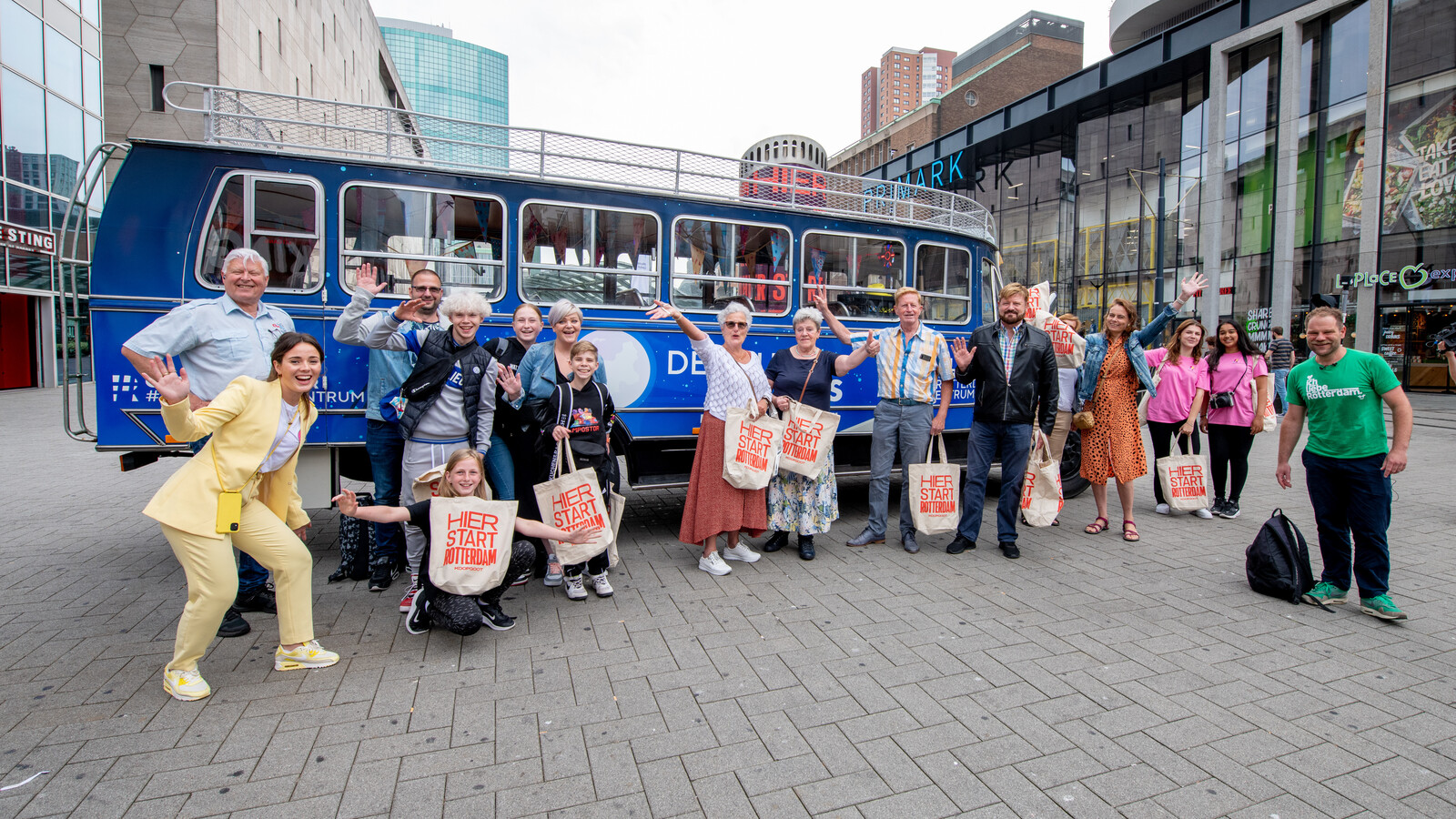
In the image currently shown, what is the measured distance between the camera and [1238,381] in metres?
6.32

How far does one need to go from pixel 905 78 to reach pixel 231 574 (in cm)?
16943

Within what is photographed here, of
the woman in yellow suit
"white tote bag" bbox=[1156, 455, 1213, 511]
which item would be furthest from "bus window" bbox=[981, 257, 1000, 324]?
the woman in yellow suit

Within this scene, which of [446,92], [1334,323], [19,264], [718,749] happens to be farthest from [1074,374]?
[446,92]

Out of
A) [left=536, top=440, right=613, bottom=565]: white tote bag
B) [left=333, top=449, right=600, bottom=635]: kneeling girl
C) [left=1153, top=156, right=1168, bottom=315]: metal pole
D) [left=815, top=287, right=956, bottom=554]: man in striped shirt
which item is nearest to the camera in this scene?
[left=333, top=449, right=600, bottom=635]: kneeling girl

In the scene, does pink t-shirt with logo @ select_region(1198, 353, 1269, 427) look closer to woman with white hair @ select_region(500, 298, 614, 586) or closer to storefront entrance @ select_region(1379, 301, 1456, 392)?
woman with white hair @ select_region(500, 298, 614, 586)

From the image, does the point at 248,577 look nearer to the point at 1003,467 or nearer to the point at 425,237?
the point at 425,237

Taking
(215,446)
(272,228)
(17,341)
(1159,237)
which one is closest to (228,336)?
(215,446)

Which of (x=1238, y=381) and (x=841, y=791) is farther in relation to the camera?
(x=1238, y=381)

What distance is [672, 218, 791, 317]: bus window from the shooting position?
230 inches

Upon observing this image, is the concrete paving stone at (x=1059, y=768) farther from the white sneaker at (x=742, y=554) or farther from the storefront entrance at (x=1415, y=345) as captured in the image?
the storefront entrance at (x=1415, y=345)

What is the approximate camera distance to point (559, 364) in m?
4.37

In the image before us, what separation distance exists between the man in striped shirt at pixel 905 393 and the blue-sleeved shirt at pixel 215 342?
3.63m

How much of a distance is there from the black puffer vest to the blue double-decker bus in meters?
1.02

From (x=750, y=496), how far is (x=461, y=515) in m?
2.08
